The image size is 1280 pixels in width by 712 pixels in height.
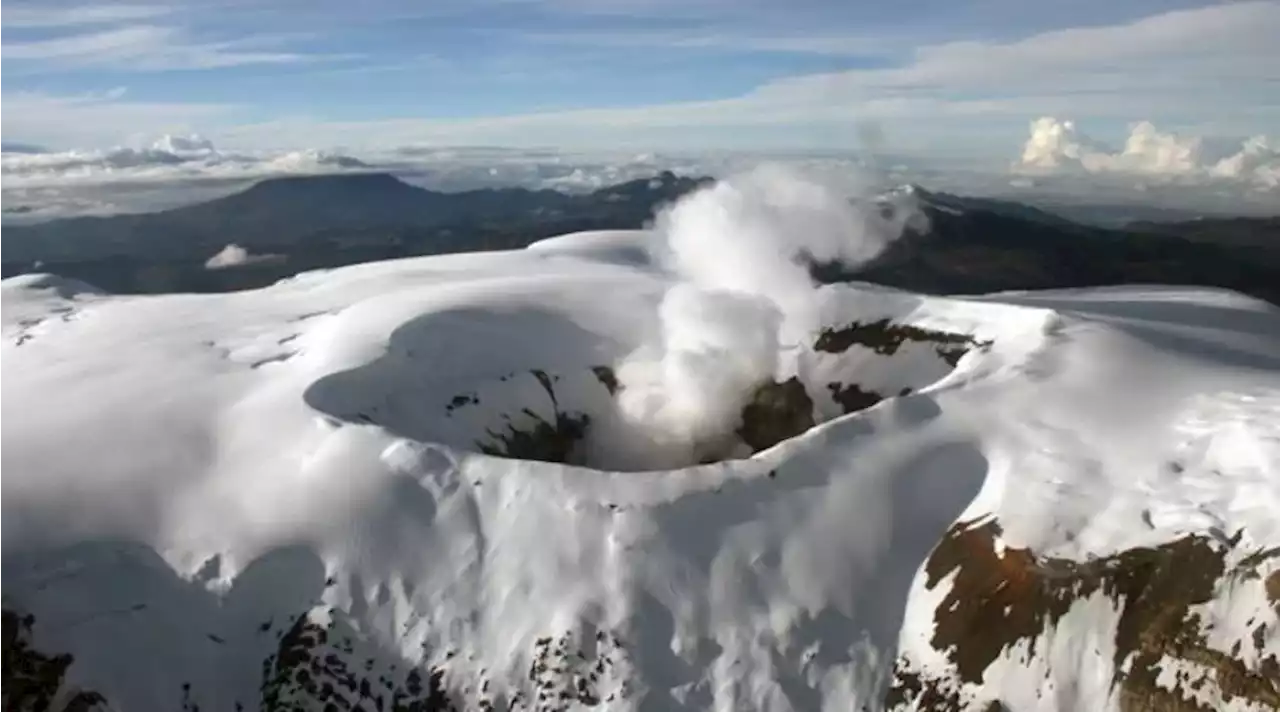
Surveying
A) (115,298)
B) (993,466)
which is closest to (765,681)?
(993,466)

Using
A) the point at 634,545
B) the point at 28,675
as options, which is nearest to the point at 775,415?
the point at 634,545

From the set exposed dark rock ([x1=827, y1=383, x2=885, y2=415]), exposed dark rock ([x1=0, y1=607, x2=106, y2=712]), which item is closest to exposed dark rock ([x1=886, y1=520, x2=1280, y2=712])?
exposed dark rock ([x1=827, y1=383, x2=885, y2=415])

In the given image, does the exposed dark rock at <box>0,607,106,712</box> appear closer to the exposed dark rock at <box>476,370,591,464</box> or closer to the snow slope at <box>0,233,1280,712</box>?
the snow slope at <box>0,233,1280,712</box>

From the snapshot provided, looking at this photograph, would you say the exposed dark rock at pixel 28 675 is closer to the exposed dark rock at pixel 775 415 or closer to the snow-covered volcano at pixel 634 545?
the snow-covered volcano at pixel 634 545

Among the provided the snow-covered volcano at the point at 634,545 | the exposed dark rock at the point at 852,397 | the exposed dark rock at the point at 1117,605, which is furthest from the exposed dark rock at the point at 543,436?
the exposed dark rock at the point at 1117,605

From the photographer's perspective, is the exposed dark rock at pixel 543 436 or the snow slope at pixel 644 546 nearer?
the snow slope at pixel 644 546

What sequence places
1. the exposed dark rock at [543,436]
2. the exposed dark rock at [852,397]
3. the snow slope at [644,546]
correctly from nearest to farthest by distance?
1. the snow slope at [644,546]
2. the exposed dark rock at [543,436]
3. the exposed dark rock at [852,397]
